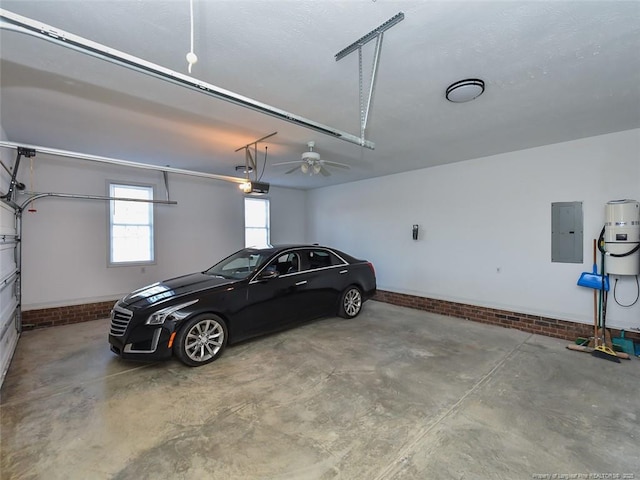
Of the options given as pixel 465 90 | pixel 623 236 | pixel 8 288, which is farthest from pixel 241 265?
pixel 623 236

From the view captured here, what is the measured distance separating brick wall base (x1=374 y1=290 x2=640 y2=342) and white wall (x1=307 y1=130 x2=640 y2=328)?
0.10 meters

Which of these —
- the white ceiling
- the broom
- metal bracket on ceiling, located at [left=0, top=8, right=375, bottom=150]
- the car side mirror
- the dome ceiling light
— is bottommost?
the broom

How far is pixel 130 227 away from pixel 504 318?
6549 millimetres

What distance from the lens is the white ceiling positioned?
168cm

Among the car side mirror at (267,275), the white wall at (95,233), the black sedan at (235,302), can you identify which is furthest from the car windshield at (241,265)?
the white wall at (95,233)

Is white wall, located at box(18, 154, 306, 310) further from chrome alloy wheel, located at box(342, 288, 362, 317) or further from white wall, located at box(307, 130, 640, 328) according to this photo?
white wall, located at box(307, 130, 640, 328)

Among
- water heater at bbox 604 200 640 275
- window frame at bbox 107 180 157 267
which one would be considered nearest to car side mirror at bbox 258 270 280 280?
window frame at bbox 107 180 157 267

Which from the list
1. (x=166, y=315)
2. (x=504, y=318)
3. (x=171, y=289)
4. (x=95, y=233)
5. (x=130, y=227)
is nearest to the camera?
(x=166, y=315)

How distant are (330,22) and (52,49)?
1895mm

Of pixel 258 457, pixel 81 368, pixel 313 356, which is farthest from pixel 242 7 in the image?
pixel 81 368

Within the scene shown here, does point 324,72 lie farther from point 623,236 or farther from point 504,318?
point 504,318

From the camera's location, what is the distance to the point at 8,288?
3.33m

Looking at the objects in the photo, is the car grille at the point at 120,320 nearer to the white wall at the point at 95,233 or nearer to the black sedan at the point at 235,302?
the black sedan at the point at 235,302

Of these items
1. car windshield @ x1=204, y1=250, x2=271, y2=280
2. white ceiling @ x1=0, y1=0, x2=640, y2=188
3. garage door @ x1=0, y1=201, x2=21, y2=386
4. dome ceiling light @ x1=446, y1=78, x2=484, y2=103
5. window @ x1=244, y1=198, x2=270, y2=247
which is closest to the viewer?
white ceiling @ x1=0, y1=0, x2=640, y2=188
